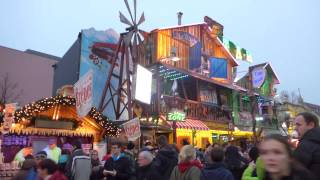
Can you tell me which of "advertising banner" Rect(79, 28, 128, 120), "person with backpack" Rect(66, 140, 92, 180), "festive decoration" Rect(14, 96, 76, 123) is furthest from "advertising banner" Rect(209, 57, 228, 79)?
"person with backpack" Rect(66, 140, 92, 180)

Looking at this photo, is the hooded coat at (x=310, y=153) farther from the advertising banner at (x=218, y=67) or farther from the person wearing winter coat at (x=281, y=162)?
the advertising banner at (x=218, y=67)

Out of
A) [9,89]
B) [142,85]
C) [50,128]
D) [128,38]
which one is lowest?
[50,128]

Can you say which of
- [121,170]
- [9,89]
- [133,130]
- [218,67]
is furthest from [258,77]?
[121,170]

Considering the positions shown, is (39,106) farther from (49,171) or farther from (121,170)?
(49,171)

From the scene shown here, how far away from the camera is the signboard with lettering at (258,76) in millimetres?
34219

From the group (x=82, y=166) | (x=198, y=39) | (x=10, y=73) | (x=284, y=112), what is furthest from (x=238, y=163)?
(x=284, y=112)

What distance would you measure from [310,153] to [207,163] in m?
3.33

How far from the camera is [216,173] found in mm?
5965

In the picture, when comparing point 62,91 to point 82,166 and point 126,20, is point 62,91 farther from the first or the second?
point 82,166

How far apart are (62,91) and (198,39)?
11.5m

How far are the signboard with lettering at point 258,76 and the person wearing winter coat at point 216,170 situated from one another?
28842mm

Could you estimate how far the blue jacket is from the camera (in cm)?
592

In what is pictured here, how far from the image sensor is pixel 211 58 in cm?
2852

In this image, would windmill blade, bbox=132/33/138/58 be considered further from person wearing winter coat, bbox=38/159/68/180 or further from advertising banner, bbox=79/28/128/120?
person wearing winter coat, bbox=38/159/68/180
